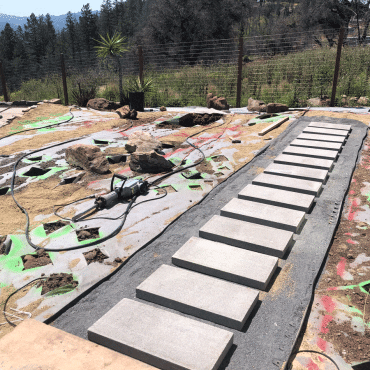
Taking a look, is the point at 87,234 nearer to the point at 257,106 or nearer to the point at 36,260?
the point at 36,260

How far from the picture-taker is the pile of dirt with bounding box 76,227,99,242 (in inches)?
109

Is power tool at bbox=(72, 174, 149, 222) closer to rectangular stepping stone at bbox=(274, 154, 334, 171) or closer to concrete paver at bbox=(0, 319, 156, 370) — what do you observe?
concrete paver at bbox=(0, 319, 156, 370)

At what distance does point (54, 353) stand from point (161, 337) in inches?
20.2

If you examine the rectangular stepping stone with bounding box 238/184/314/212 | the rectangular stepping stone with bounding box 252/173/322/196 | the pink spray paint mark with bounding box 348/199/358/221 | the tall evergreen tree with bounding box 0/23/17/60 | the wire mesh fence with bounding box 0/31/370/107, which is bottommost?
the pink spray paint mark with bounding box 348/199/358/221

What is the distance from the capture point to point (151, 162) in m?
4.14

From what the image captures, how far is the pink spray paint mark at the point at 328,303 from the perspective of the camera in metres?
1.90

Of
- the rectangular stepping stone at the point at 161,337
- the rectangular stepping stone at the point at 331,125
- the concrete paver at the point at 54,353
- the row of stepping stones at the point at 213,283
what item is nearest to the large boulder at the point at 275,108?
the rectangular stepping stone at the point at 331,125

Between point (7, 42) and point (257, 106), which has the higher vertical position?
point (7, 42)

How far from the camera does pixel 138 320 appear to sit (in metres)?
1.77

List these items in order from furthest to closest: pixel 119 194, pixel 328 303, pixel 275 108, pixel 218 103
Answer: pixel 218 103, pixel 275 108, pixel 119 194, pixel 328 303

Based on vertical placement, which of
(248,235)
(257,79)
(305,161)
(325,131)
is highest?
(257,79)

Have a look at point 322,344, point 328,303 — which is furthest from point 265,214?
point 322,344

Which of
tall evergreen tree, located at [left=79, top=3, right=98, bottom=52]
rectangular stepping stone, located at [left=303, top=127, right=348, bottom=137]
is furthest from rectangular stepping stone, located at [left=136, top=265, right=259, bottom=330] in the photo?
tall evergreen tree, located at [left=79, top=3, right=98, bottom=52]

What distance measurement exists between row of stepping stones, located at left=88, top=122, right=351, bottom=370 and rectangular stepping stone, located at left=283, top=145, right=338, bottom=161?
84 cm
